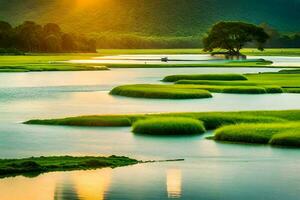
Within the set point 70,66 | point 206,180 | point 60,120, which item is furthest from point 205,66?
point 206,180

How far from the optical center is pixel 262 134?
40.0 meters

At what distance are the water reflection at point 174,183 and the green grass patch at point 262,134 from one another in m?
7.65

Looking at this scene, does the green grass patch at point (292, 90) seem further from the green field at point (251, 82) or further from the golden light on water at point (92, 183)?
the golden light on water at point (92, 183)

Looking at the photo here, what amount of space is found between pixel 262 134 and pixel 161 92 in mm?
29344

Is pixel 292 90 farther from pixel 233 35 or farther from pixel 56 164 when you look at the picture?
pixel 233 35

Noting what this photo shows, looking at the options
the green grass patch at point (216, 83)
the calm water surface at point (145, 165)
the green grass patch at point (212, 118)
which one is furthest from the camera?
the green grass patch at point (216, 83)

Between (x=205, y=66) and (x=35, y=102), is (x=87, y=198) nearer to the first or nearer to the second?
(x=35, y=102)

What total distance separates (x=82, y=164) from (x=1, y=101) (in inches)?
1383

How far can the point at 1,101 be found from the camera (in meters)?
66.4

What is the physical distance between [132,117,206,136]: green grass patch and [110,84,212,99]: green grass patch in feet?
74.9

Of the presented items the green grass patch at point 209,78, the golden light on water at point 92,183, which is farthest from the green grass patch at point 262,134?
the green grass patch at point 209,78

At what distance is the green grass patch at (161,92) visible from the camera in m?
67.9

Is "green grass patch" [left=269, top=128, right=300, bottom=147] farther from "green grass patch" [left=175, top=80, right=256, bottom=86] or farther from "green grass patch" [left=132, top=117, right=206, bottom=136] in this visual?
"green grass patch" [left=175, top=80, right=256, bottom=86]

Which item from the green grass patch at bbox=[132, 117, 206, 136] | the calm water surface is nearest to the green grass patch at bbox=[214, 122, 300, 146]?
the calm water surface
